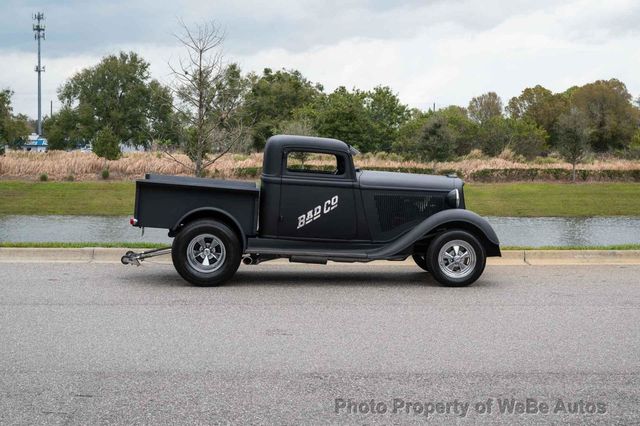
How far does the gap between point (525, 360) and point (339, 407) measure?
6.37 ft

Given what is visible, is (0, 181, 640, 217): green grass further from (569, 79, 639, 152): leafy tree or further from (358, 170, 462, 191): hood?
(569, 79, 639, 152): leafy tree

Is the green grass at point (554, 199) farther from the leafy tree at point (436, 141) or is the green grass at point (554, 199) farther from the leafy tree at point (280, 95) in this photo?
the leafy tree at point (280, 95)

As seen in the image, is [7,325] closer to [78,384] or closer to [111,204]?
[78,384]

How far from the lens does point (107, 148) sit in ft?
99.1

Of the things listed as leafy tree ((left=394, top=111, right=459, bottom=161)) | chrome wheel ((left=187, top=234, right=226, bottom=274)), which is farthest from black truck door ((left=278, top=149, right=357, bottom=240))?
leafy tree ((left=394, top=111, right=459, bottom=161))

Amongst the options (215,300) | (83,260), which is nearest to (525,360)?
(215,300)

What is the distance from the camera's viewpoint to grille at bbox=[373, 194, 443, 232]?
9898 mm

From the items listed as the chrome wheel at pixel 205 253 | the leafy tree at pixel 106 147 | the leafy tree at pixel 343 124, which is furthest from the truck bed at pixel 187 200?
the leafy tree at pixel 343 124

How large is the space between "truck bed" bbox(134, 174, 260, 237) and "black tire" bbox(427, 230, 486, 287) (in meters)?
2.30

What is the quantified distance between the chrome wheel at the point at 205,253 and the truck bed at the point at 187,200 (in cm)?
34

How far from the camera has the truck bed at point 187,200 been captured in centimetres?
941

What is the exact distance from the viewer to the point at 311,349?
21.6 feet

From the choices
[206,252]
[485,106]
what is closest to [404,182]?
[206,252]

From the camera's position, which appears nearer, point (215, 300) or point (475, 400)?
point (475, 400)
